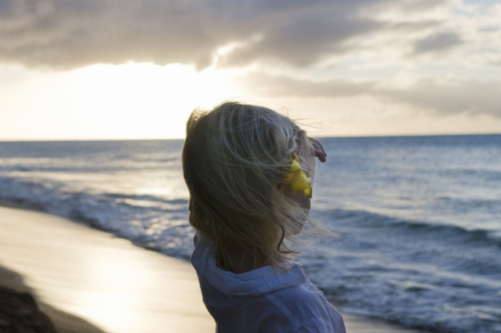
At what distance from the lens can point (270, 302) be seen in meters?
1.23

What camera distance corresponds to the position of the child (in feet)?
4.15

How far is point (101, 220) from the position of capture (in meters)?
11.3

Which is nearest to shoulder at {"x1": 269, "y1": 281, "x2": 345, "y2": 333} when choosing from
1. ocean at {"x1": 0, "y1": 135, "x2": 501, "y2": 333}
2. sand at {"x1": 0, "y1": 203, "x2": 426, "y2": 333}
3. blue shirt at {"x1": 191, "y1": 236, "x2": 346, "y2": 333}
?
blue shirt at {"x1": 191, "y1": 236, "x2": 346, "y2": 333}

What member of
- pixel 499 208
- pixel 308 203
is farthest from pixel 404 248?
pixel 308 203

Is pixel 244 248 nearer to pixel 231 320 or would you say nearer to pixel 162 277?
pixel 231 320

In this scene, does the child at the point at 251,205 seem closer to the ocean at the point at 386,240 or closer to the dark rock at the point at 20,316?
the ocean at the point at 386,240

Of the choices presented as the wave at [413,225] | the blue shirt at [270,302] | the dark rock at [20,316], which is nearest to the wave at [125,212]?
the wave at [413,225]

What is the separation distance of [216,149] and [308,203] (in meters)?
0.27

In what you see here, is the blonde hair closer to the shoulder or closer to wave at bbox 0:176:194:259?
the shoulder

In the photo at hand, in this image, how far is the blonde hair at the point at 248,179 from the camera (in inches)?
51.6

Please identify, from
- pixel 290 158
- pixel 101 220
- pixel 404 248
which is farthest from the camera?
pixel 101 220

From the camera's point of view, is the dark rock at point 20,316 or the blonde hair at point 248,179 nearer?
the blonde hair at point 248,179

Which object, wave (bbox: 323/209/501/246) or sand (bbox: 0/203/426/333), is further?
wave (bbox: 323/209/501/246)

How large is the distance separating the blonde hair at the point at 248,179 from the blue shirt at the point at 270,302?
49mm
